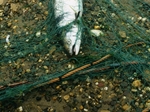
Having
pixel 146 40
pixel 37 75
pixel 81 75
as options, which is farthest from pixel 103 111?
pixel 146 40

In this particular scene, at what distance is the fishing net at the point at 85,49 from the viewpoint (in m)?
3.28

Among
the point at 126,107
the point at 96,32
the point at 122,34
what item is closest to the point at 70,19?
→ the point at 96,32

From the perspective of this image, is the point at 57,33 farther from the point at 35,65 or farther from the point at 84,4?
the point at 84,4

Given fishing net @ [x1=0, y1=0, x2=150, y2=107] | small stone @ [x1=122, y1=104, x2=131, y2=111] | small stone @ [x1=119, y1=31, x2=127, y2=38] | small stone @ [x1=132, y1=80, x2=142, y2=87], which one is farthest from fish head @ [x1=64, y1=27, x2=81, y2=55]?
small stone @ [x1=122, y1=104, x2=131, y2=111]

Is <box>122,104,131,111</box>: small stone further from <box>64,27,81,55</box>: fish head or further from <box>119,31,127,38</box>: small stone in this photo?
<box>119,31,127,38</box>: small stone

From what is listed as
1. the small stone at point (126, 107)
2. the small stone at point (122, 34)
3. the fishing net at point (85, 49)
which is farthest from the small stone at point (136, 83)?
the small stone at point (122, 34)

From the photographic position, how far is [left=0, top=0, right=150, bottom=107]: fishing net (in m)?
3.28

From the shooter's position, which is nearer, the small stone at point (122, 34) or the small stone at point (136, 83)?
the small stone at point (136, 83)

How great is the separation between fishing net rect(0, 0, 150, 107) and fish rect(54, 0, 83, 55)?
0.11 m

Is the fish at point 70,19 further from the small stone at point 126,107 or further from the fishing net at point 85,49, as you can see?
the small stone at point 126,107

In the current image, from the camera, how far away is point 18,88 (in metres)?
3.09

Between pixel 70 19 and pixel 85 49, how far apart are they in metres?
0.55

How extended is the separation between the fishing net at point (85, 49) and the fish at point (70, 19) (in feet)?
0.35

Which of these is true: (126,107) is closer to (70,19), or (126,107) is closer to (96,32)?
(96,32)
